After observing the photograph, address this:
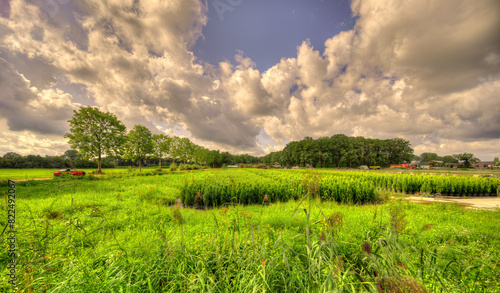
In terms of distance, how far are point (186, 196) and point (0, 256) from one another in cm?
640

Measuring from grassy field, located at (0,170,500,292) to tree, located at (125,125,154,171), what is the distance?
113 ft

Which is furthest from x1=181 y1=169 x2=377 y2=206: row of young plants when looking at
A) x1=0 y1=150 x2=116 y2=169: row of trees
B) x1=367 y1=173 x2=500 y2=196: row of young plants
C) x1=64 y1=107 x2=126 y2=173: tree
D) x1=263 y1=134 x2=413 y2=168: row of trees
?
x1=263 y1=134 x2=413 y2=168: row of trees

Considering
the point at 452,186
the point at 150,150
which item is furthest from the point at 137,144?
the point at 452,186

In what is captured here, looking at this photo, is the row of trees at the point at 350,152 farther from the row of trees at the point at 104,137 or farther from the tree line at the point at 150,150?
the row of trees at the point at 104,137

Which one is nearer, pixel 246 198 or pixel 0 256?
pixel 0 256

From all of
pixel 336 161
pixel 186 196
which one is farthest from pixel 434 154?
pixel 186 196

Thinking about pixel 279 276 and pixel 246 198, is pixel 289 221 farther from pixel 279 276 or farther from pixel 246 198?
pixel 246 198

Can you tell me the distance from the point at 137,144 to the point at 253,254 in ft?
142

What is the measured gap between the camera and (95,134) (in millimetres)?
31094

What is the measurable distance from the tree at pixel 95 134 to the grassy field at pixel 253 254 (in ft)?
101

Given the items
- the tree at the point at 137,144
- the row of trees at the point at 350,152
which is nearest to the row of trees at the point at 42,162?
the tree at the point at 137,144

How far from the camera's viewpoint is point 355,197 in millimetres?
10445

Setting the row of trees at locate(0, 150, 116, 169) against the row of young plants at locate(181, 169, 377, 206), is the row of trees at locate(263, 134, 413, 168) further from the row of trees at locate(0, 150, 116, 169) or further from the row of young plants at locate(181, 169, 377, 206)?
the row of trees at locate(0, 150, 116, 169)

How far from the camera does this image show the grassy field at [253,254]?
5.13 ft
